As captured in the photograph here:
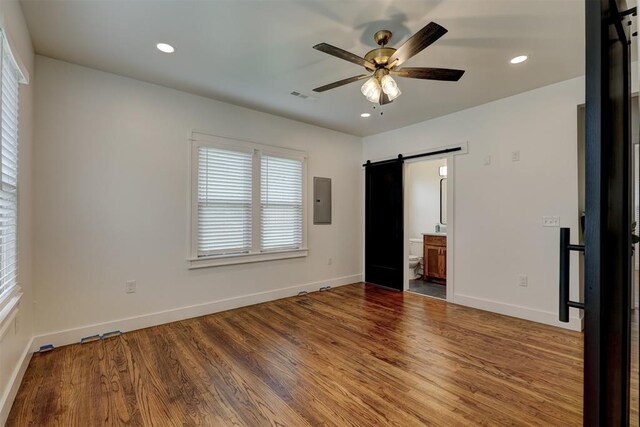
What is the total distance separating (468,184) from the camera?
13.1ft

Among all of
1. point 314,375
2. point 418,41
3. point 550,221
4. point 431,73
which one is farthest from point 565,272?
point 550,221

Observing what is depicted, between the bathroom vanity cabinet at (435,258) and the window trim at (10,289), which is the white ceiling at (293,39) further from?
the bathroom vanity cabinet at (435,258)

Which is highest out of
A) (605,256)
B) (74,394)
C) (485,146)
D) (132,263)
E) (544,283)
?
(485,146)

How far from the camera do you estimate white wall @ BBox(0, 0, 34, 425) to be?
1.83 metres

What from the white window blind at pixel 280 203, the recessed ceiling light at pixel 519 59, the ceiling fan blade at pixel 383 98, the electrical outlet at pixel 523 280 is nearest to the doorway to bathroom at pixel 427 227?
the electrical outlet at pixel 523 280

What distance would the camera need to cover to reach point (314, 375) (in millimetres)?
2297

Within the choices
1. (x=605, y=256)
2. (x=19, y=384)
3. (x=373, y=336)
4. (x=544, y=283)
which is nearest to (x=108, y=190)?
(x=19, y=384)

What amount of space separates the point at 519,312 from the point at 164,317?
163 inches

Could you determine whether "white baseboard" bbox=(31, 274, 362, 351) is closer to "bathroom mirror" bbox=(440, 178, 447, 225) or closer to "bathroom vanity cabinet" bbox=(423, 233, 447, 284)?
"bathroom vanity cabinet" bbox=(423, 233, 447, 284)

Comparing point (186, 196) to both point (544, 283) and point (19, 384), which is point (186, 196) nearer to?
point (19, 384)

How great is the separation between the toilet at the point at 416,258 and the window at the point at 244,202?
2.25m

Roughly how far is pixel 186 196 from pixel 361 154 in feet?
10.5

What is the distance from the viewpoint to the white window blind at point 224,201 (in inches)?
144

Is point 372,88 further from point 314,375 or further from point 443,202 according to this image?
point 443,202
